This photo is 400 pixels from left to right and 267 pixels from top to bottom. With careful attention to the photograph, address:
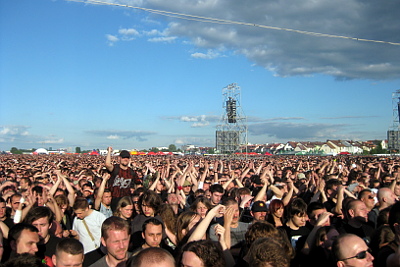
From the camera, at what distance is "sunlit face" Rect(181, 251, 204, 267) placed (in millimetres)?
2814

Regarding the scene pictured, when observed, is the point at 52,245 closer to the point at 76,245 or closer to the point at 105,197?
the point at 76,245

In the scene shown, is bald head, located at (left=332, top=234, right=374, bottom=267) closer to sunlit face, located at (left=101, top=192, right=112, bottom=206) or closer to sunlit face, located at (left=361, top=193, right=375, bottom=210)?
sunlit face, located at (left=361, top=193, right=375, bottom=210)

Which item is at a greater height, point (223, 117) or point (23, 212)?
point (223, 117)

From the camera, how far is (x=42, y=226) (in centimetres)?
436

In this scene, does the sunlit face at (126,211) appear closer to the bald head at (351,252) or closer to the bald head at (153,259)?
the bald head at (153,259)

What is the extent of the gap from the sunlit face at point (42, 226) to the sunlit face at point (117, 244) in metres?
1.05

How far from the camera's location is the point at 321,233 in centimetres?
384

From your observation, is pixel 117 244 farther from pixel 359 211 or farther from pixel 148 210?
pixel 359 211

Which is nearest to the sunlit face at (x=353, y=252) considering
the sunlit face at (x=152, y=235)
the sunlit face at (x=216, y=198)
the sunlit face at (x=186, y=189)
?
the sunlit face at (x=152, y=235)

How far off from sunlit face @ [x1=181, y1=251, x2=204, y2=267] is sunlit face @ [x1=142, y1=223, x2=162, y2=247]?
1247 mm

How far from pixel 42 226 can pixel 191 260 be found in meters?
2.35

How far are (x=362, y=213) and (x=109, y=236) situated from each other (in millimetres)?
3204

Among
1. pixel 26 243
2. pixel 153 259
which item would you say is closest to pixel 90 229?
pixel 26 243

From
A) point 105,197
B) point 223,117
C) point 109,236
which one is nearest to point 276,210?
point 109,236
